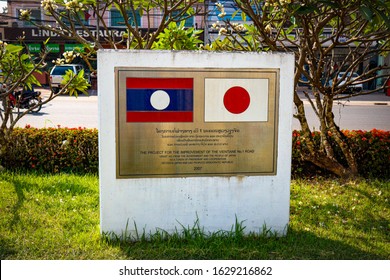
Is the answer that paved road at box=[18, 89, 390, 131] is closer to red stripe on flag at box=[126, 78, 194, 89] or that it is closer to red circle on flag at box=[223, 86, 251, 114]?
red circle on flag at box=[223, 86, 251, 114]

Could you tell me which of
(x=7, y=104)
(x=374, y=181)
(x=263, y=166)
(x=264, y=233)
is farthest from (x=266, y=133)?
(x=7, y=104)

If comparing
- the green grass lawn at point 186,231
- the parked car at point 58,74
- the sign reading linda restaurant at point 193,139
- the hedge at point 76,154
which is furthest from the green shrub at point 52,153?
the parked car at point 58,74

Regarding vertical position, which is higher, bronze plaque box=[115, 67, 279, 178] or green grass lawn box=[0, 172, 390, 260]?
bronze plaque box=[115, 67, 279, 178]

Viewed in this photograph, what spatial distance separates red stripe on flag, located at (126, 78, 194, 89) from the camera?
4.13m

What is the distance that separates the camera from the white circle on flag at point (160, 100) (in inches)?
165

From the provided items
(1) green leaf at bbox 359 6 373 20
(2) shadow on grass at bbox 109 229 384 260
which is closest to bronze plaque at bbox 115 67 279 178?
(2) shadow on grass at bbox 109 229 384 260

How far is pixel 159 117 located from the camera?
4.21 m

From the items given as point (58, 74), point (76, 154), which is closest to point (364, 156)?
point (76, 154)

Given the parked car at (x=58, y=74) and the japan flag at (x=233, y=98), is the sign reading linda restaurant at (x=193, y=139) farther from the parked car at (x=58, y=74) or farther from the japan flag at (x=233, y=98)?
the parked car at (x=58, y=74)

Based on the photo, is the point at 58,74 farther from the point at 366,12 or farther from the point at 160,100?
the point at 366,12

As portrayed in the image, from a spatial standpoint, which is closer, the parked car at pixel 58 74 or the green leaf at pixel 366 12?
the green leaf at pixel 366 12

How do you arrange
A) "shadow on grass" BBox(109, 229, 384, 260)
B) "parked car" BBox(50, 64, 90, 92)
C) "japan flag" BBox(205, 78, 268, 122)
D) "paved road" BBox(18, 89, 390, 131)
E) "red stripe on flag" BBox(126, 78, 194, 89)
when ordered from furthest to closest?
"parked car" BBox(50, 64, 90, 92) < "paved road" BBox(18, 89, 390, 131) < "japan flag" BBox(205, 78, 268, 122) < "red stripe on flag" BBox(126, 78, 194, 89) < "shadow on grass" BBox(109, 229, 384, 260)

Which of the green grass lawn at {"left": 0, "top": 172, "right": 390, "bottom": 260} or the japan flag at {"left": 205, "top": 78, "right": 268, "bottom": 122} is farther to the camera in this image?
the japan flag at {"left": 205, "top": 78, "right": 268, "bottom": 122}

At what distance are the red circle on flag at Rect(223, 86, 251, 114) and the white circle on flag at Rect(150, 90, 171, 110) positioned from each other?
1.68 ft
